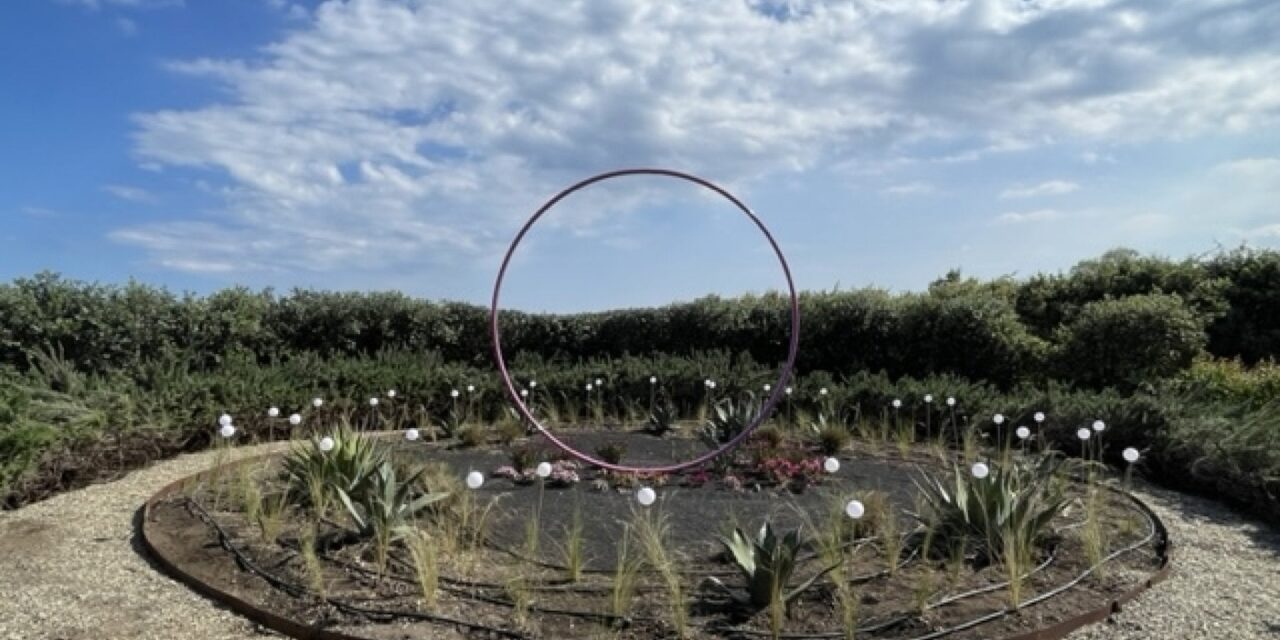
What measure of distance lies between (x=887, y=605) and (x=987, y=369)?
7.58 meters

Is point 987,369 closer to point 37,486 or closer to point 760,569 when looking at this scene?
point 760,569

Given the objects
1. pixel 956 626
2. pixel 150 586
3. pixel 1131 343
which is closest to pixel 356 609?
pixel 150 586

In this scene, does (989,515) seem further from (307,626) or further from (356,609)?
Result: (307,626)

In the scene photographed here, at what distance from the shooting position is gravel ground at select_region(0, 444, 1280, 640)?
171 inches

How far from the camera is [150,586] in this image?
482 cm

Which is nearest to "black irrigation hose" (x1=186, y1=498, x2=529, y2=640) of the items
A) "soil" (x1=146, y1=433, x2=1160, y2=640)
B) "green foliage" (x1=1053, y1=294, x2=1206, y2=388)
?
"soil" (x1=146, y1=433, x2=1160, y2=640)

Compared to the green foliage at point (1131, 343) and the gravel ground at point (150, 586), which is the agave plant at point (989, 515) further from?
the green foliage at point (1131, 343)

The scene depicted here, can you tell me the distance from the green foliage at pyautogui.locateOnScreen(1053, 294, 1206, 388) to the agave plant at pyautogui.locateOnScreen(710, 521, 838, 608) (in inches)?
309

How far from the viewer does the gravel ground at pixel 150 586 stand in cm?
435

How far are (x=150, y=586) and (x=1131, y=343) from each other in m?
9.87

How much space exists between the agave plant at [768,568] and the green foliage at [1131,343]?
25.8 feet

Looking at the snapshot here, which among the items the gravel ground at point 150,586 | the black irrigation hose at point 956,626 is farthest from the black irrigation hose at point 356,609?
the black irrigation hose at point 956,626

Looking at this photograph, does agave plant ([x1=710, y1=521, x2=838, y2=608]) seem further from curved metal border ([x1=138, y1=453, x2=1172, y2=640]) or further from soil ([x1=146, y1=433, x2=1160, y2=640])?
curved metal border ([x1=138, y1=453, x2=1172, y2=640])

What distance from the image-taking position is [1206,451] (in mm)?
7180
